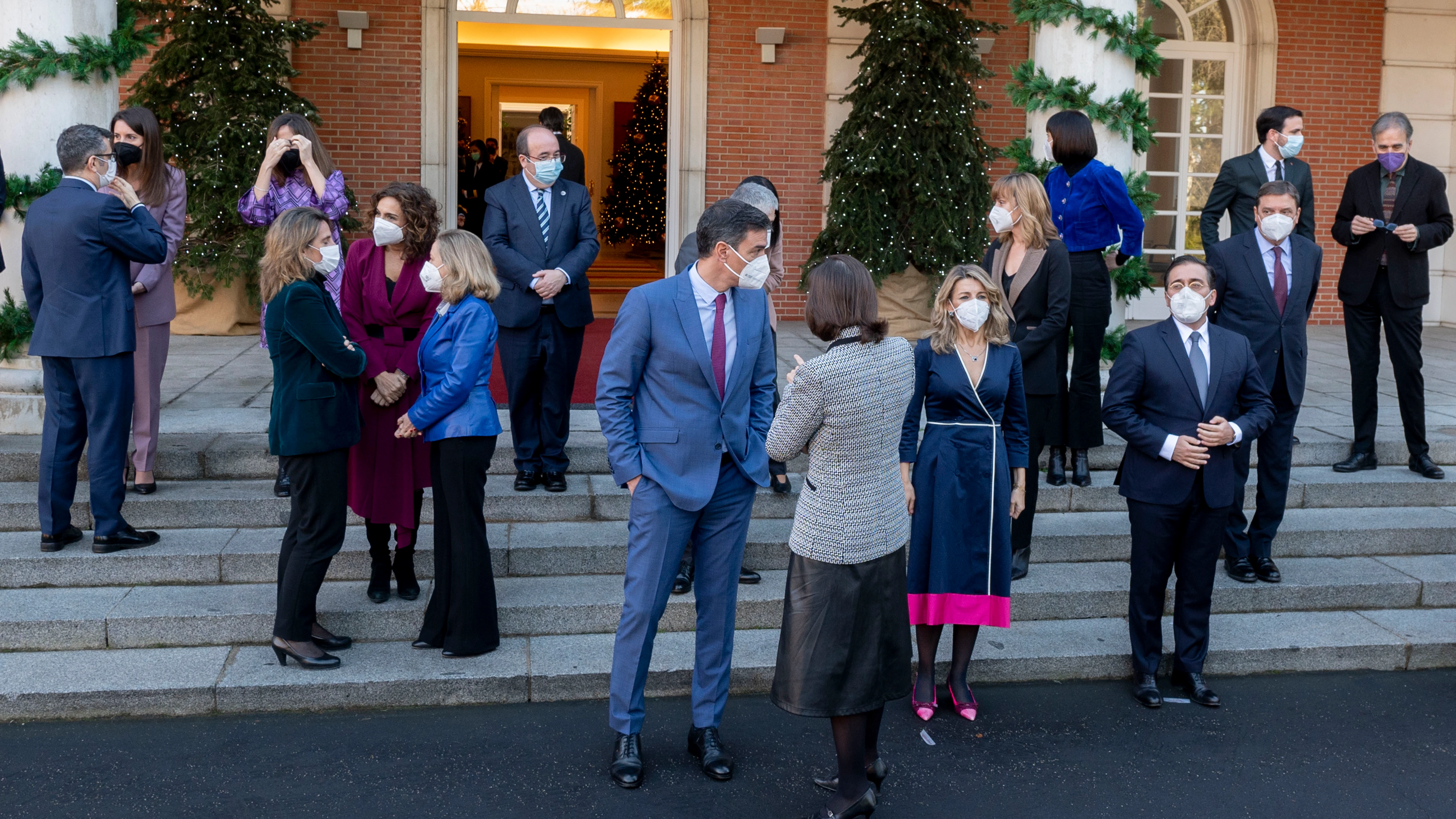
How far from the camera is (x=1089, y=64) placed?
25.4 feet

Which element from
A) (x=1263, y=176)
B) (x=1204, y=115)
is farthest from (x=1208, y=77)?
(x=1263, y=176)

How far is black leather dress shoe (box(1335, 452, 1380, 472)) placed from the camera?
23.1 feet

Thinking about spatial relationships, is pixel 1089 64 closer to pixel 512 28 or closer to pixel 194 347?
pixel 194 347

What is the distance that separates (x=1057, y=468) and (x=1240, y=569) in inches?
42.8

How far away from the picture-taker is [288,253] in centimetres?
458

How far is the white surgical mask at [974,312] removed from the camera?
4520 mm

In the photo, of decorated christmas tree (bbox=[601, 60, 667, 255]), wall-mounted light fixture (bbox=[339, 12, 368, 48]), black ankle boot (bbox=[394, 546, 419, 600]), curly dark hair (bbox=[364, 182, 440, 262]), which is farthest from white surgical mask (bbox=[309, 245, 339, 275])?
decorated christmas tree (bbox=[601, 60, 667, 255])

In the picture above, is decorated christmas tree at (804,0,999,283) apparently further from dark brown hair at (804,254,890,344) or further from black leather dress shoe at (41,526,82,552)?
dark brown hair at (804,254,890,344)

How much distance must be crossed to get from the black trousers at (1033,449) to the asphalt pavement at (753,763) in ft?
2.92

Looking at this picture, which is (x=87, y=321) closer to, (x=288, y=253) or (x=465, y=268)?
(x=288, y=253)

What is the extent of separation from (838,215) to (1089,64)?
3130mm

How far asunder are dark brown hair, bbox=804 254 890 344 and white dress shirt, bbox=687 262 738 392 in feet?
1.31

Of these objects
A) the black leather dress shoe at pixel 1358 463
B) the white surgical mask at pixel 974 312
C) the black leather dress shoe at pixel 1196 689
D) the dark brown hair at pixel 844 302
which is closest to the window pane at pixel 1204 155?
the black leather dress shoe at pixel 1358 463

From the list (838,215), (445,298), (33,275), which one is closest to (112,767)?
(445,298)
